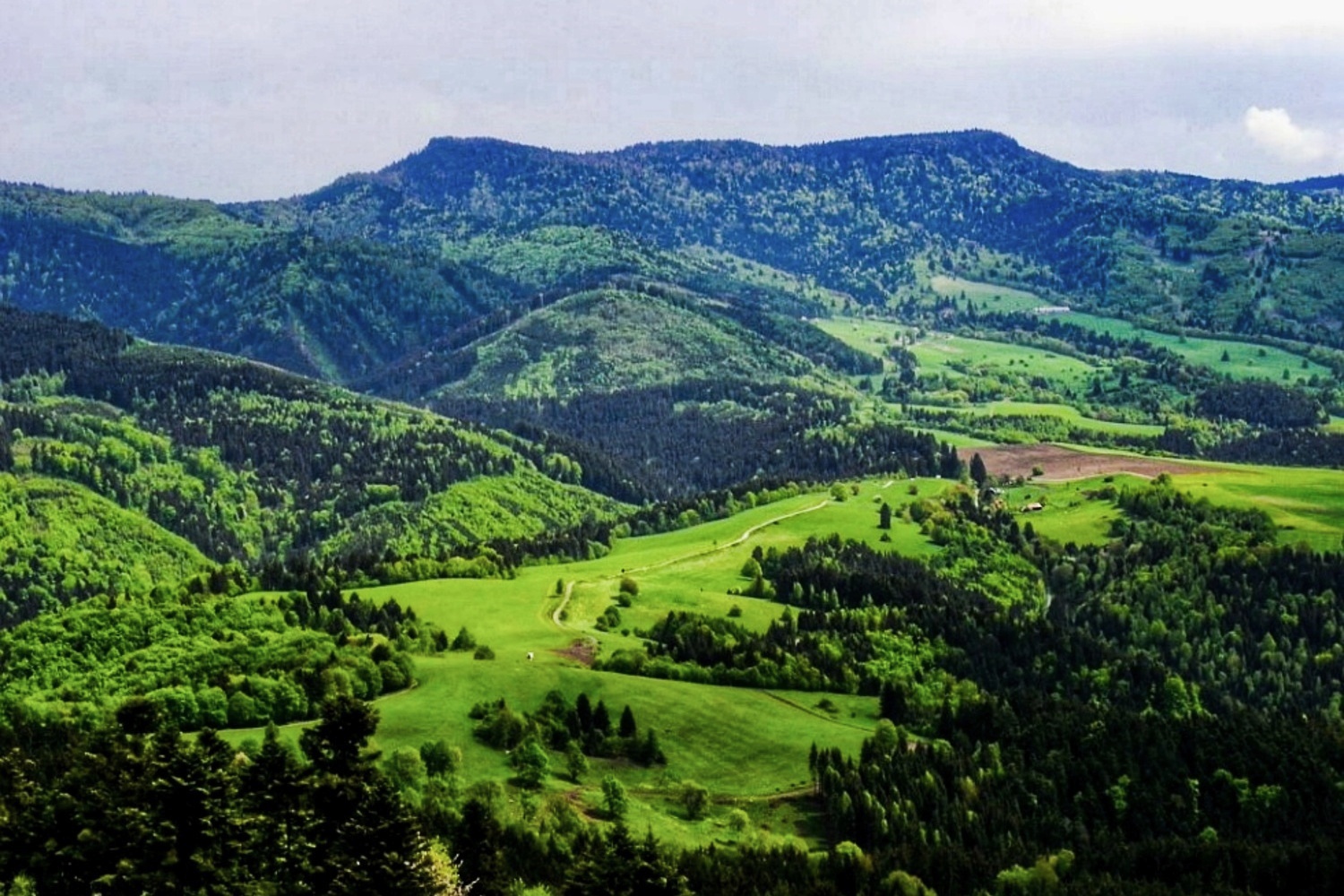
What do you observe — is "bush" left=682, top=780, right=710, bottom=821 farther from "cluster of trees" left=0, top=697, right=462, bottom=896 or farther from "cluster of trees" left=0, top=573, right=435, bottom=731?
"cluster of trees" left=0, top=697, right=462, bottom=896

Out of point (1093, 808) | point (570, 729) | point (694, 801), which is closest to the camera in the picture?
point (694, 801)

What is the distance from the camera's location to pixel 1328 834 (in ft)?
584

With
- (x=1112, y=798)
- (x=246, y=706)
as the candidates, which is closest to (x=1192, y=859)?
(x=1112, y=798)

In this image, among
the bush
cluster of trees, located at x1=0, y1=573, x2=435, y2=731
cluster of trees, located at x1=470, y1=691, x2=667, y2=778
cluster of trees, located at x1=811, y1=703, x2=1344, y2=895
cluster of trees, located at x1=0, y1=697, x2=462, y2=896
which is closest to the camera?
cluster of trees, located at x1=0, y1=697, x2=462, y2=896

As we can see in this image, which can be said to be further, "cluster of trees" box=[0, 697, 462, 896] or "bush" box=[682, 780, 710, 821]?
"bush" box=[682, 780, 710, 821]

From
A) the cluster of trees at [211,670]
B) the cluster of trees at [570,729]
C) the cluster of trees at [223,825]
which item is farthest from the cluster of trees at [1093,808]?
the cluster of trees at [223,825]

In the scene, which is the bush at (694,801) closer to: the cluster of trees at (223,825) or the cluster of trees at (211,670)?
the cluster of trees at (211,670)

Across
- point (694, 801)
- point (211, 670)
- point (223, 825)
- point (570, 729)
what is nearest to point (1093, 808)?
point (694, 801)

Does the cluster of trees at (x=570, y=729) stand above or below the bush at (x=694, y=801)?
above

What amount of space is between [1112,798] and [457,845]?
4274 inches

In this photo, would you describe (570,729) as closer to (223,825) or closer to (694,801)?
(694,801)

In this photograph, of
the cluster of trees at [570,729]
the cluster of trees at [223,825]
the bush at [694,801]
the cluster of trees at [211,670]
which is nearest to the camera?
the cluster of trees at [223,825]

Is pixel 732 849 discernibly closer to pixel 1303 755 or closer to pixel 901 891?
pixel 901 891

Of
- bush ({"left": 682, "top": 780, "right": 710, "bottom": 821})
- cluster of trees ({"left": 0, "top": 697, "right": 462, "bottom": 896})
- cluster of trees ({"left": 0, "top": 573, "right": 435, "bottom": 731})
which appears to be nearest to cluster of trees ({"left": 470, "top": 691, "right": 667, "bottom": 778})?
bush ({"left": 682, "top": 780, "right": 710, "bottom": 821})
